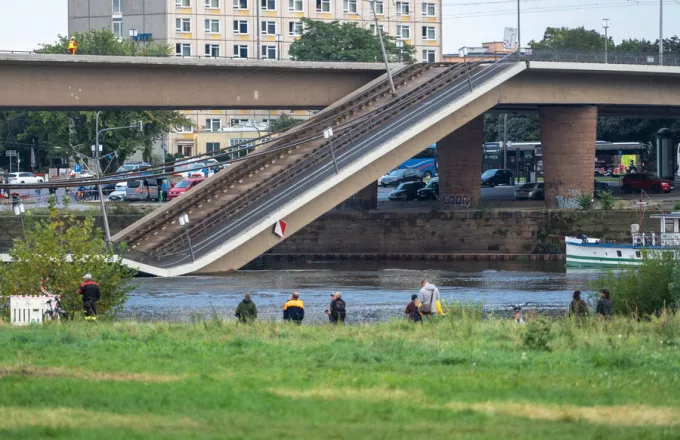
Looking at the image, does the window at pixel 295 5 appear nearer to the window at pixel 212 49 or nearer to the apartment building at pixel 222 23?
the apartment building at pixel 222 23

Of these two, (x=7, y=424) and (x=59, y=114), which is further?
(x=59, y=114)

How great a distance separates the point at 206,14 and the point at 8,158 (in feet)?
87.9

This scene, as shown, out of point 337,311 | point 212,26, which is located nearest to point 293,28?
point 212,26

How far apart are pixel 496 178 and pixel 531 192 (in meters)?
21.1

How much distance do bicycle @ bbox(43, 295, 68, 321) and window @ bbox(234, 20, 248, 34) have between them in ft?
363

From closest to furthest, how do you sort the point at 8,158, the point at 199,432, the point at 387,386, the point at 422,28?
the point at 199,432, the point at 387,386, the point at 8,158, the point at 422,28

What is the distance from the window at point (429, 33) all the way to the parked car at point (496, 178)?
50148mm

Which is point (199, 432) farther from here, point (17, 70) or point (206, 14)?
point (206, 14)

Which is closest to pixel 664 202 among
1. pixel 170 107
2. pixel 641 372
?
pixel 170 107

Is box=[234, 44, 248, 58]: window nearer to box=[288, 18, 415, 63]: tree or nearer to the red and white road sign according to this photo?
box=[288, 18, 415, 63]: tree

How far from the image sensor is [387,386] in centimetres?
1634

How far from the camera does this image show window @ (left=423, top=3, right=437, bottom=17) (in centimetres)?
14812

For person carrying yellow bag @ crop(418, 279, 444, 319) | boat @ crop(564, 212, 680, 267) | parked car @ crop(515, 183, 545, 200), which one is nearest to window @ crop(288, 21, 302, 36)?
parked car @ crop(515, 183, 545, 200)

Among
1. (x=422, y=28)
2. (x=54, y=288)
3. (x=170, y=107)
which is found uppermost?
(x=422, y=28)
